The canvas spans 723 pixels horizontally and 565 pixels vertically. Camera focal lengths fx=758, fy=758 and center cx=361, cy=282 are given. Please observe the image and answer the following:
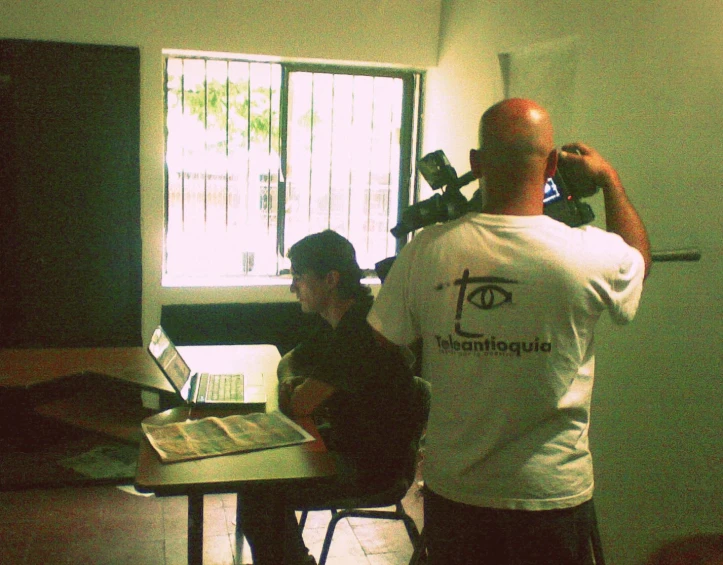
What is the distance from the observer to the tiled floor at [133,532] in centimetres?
282

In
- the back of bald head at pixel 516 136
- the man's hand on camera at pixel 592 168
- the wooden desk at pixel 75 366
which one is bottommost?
the wooden desk at pixel 75 366

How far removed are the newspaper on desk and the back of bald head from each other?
0.87 m

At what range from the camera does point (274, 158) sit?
14.2ft

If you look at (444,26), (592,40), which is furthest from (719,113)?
(444,26)

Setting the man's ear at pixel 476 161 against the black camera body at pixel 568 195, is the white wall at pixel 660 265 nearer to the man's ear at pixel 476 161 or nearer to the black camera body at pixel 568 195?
the black camera body at pixel 568 195

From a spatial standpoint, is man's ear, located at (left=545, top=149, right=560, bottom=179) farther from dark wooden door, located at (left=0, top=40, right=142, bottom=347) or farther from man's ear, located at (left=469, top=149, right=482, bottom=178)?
dark wooden door, located at (left=0, top=40, right=142, bottom=347)

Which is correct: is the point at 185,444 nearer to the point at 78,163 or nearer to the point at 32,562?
the point at 32,562

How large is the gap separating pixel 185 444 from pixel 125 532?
1.51 meters

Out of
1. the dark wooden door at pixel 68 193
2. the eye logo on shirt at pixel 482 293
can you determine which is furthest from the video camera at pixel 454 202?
the dark wooden door at pixel 68 193

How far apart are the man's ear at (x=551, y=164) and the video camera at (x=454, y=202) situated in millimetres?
129

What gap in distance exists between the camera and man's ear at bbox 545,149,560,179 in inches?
53.1

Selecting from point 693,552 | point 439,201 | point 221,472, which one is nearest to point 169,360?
point 221,472

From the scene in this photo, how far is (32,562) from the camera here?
2.75 meters

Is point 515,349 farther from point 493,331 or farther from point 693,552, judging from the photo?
point 693,552
